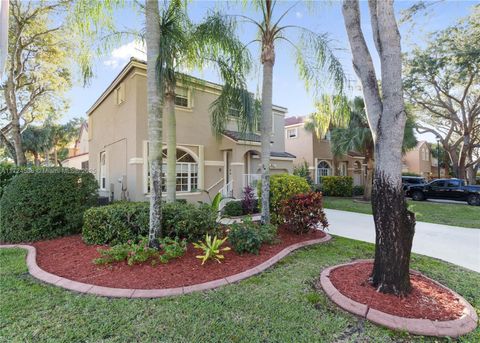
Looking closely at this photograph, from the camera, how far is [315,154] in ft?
72.3

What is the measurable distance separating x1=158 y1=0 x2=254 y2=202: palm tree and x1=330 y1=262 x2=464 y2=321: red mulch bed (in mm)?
4899

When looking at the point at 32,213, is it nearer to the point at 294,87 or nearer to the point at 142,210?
the point at 142,210

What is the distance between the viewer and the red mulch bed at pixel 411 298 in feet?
10.9

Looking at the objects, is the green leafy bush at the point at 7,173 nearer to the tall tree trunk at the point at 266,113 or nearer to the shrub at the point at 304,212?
the tall tree trunk at the point at 266,113

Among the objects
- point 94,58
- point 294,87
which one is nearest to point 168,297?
point 94,58

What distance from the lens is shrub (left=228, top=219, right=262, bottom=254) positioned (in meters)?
5.48

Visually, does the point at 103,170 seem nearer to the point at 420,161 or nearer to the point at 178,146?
the point at 178,146

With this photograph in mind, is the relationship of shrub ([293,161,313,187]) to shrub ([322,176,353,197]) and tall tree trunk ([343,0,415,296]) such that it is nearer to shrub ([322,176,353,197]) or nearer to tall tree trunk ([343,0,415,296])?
shrub ([322,176,353,197])

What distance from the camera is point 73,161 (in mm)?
25688

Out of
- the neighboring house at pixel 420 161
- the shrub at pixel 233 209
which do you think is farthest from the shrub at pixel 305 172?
the neighboring house at pixel 420 161

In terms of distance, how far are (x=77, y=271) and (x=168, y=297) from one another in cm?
213

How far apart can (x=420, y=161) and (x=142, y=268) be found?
43103 millimetres

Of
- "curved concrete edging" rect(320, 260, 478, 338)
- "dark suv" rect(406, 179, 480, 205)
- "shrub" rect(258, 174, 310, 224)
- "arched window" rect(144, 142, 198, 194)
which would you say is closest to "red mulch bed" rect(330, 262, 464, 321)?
"curved concrete edging" rect(320, 260, 478, 338)

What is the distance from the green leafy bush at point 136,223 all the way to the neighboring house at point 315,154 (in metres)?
17.1
